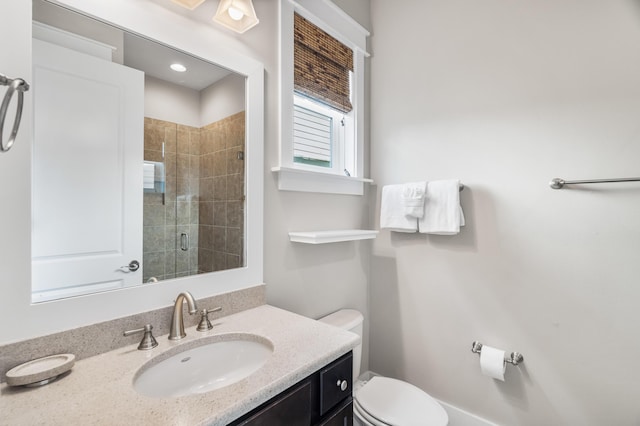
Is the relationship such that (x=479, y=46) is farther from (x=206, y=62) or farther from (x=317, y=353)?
(x=317, y=353)

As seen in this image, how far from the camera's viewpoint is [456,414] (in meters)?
1.67

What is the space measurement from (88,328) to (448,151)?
1.83 meters

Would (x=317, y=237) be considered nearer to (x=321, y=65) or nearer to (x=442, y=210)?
A: (x=442, y=210)

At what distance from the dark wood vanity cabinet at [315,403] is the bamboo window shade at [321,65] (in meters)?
1.36

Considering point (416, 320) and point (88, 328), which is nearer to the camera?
point (88, 328)

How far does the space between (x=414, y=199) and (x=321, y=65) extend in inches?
37.9

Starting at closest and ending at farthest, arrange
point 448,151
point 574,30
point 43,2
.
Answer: point 43,2
point 574,30
point 448,151

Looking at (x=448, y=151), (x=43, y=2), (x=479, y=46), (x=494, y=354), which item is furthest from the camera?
(x=448, y=151)

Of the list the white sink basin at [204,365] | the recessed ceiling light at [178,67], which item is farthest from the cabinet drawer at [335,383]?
the recessed ceiling light at [178,67]

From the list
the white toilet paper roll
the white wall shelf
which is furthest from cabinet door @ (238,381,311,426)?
the white toilet paper roll

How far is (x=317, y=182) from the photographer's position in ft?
5.34

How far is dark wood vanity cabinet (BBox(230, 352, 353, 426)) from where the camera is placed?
0.73 metres

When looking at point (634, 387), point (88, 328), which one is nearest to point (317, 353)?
point (88, 328)

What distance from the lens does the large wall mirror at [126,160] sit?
0.85m
